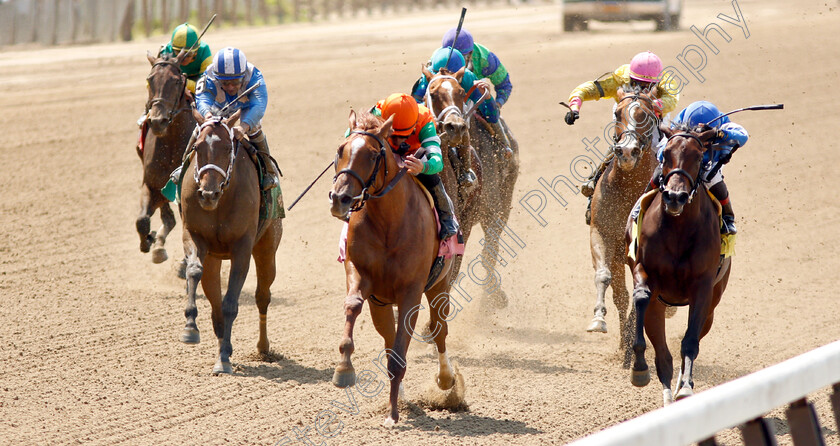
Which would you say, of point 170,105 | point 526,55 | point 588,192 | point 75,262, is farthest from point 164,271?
point 526,55

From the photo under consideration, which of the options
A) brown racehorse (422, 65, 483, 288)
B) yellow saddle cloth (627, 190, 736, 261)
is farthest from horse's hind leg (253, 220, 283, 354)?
yellow saddle cloth (627, 190, 736, 261)

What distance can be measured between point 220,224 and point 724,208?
151 inches

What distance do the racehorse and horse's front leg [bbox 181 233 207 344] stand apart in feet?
8.67

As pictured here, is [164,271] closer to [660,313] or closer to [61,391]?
[61,391]

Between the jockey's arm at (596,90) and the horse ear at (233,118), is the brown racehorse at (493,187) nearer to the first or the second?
the jockey's arm at (596,90)

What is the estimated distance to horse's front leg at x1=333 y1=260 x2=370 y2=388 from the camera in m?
5.58

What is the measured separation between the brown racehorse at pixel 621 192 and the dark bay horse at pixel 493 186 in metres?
1.26

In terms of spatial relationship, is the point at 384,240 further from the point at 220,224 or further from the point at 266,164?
the point at 266,164

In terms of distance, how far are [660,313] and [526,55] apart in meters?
16.1

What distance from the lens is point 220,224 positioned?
24.4ft

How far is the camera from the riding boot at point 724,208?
651 centimetres

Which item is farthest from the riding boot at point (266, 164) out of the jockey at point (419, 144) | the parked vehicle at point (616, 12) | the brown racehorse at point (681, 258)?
the parked vehicle at point (616, 12)

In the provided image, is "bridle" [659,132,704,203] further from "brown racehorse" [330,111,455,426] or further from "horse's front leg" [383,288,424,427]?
"horse's front leg" [383,288,424,427]

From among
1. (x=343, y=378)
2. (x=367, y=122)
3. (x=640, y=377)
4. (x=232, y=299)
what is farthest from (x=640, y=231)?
(x=232, y=299)
